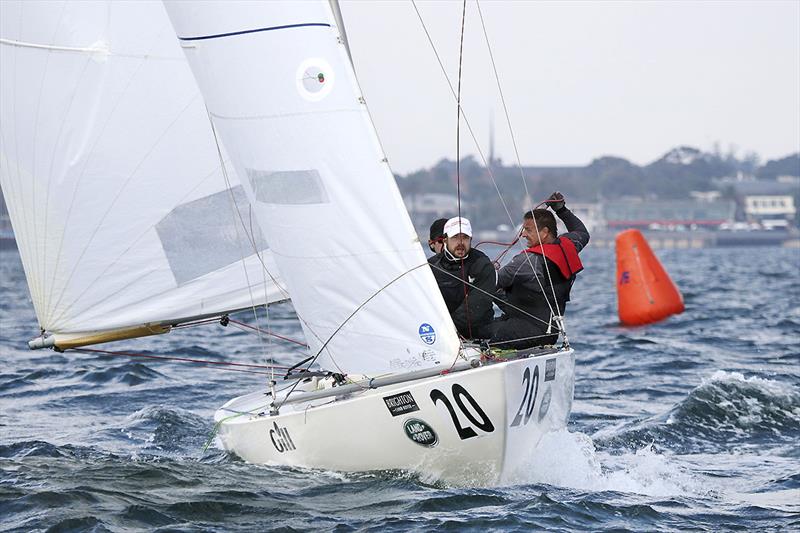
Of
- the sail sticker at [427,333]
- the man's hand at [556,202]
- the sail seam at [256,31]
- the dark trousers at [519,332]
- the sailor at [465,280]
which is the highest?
the sail seam at [256,31]

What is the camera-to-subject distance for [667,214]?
10688 centimetres

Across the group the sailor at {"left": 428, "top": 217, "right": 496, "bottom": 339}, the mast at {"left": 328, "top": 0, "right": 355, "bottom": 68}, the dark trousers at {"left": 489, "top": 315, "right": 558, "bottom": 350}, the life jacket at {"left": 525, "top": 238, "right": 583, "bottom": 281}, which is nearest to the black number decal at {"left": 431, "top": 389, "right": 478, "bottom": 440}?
the sailor at {"left": 428, "top": 217, "right": 496, "bottom": 339}

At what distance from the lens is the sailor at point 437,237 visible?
6227mm

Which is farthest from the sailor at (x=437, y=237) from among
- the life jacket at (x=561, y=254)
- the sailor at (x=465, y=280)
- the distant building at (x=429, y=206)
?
the distant building at (x=429, y=206)

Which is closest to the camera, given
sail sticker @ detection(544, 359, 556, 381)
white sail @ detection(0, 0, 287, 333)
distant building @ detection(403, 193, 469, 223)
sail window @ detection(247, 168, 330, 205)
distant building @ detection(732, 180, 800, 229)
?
sail window @ detection(247, 168, 330, 205)

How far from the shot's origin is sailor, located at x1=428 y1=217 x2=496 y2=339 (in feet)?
19.0

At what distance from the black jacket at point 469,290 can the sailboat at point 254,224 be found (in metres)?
0.35

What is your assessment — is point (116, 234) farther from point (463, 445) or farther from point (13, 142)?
point (463, 445)

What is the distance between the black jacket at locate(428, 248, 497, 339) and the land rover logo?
2.45ft

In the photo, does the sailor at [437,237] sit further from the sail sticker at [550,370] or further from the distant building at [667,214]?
the distant building at [667,214]

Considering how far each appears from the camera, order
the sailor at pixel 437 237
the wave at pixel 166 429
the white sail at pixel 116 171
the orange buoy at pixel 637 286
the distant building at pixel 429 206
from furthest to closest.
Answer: the distant building at pixel 429 206
the orange buoy at pixel 637 286
the wave at pixel 166 429
the white sail at pixel 116 171
the sailor at pixel 437 237

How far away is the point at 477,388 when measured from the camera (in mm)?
5141

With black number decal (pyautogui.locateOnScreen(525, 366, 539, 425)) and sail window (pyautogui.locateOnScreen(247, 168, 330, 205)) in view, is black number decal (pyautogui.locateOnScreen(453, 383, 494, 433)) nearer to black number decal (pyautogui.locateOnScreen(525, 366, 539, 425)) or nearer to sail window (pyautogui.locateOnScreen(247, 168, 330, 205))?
black number decal (pyautogui.locateOnScreen(525, 366, 539, 425))

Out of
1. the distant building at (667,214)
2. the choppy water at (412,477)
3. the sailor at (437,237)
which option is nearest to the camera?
the choppy water at (412,477)
